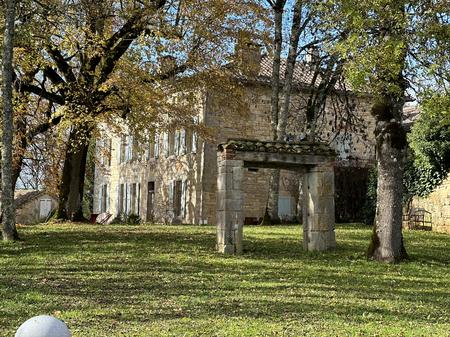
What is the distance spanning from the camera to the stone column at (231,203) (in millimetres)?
14180

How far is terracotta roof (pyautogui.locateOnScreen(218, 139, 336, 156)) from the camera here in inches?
560

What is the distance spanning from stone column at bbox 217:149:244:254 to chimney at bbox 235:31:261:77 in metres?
11.2

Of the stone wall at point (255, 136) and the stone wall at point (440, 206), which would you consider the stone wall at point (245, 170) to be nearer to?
the stone wall at point (255, 136)

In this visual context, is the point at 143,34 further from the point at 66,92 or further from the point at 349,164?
the point at 349,164

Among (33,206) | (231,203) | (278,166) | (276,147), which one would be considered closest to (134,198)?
(33,206)

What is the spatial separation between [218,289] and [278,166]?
239 inches

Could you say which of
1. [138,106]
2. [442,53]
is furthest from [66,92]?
[442,53]

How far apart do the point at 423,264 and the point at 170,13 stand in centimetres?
1269

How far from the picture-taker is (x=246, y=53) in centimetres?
2614

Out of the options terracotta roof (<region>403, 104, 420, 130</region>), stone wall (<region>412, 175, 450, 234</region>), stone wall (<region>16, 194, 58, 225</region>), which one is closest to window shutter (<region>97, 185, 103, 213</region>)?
stone wall (<region>16, 194, 58, 225</region>)

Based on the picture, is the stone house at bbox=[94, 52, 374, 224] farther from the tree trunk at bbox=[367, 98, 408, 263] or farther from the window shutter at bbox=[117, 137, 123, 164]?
the tree trunk at bbox=[367, 98, 408, 263]

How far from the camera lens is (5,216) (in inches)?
602

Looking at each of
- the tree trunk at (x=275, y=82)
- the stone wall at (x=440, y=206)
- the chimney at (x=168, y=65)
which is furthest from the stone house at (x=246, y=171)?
the stone wall at (x=440, y=206)

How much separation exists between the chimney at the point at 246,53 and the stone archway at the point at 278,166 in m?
10.5
